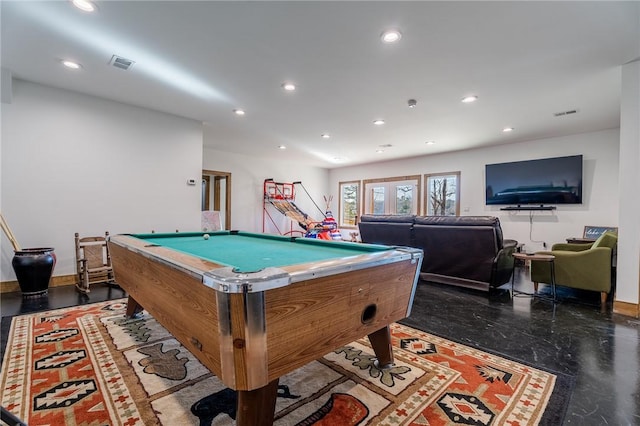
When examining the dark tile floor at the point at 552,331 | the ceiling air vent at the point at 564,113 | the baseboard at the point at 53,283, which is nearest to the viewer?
the dark tile floor at the point at 552,331

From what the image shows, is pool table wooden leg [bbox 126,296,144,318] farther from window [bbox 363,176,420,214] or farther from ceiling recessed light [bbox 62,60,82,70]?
window [bbox 363,176,420,214]

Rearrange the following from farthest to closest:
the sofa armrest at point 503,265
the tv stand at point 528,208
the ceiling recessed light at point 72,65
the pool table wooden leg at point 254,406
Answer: the tv stand at point 528,208, the sofa armrest at point 503,265, the ceiling recessed light at point 72,65, the pool table wooden leg at point 254,406

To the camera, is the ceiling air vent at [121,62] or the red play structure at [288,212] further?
the red play structure at [288,212]

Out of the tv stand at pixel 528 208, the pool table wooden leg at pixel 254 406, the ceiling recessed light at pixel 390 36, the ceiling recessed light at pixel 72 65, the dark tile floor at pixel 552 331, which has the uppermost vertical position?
the ceiling recessed light at pixel 72 65

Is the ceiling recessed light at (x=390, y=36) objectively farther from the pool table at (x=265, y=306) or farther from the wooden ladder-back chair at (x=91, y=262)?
the wooden ladder-back chair at (x=91, y=262)

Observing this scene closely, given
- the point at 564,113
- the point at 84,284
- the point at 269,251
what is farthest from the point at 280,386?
the point at 564,113

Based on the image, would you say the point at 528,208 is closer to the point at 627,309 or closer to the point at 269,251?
the point at 627,309

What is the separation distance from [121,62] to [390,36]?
9.26 feet

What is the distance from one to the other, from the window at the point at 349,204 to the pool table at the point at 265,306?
7.90 meters

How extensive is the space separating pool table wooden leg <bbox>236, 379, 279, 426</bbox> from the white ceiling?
254 cm

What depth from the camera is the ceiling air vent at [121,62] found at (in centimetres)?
296

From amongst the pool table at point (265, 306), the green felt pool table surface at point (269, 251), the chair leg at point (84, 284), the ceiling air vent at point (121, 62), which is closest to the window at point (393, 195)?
the green felt pool table surface at point (269, 251)

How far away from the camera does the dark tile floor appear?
5.18ft

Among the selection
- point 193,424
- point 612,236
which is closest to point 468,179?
point 612,236
